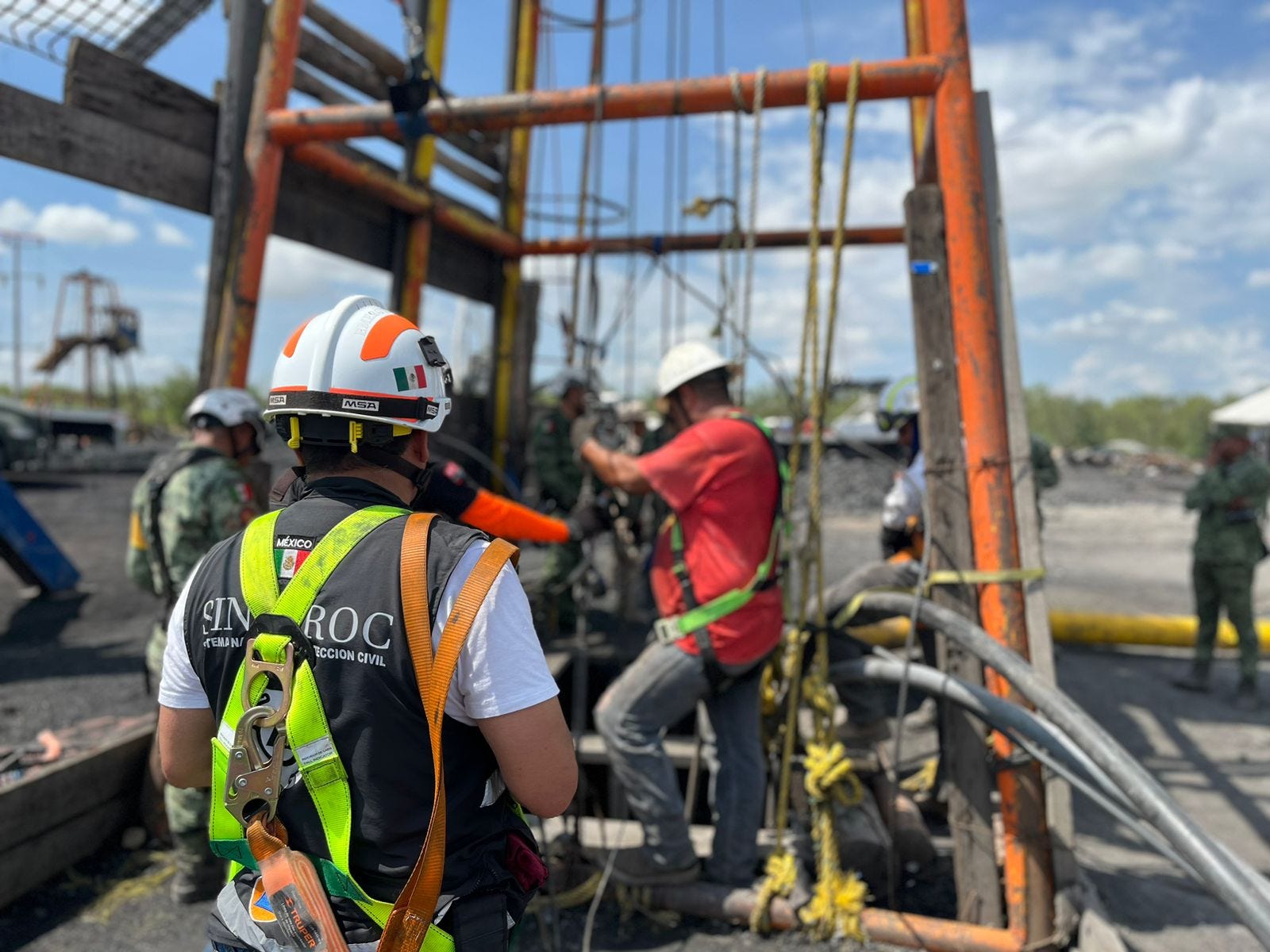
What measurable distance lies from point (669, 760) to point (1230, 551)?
19.0 feet

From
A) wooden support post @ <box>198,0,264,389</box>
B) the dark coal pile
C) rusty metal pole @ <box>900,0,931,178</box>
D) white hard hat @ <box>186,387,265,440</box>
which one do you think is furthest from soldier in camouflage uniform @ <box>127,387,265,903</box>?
the dark coal pile

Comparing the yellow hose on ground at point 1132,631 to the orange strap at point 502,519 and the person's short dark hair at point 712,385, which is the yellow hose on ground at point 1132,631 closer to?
the person's short dark hair at point 712,385

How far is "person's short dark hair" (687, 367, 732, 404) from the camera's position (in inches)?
133

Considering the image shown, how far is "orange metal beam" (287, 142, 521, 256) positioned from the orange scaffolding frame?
0.95 ft

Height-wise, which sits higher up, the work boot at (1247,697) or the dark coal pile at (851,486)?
the dark coal pile at (851,486)

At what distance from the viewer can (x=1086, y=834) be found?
4.23 m

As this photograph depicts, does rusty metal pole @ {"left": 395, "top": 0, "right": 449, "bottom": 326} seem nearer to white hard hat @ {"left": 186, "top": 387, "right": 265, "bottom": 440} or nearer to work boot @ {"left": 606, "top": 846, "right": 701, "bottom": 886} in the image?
white hard hat @ {"left": 186, "top": 387, "right": 265, "bottom": 440}

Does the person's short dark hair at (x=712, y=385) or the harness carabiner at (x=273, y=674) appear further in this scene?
the person's short dark hair at (x=712, y=385)

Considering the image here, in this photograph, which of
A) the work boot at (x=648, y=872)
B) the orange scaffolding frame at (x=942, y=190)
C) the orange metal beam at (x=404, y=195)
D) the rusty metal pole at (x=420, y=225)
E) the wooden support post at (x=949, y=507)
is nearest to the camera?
the orange scaffolding frame at (x=942, y=190)

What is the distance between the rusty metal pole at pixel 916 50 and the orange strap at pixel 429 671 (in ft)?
10.9

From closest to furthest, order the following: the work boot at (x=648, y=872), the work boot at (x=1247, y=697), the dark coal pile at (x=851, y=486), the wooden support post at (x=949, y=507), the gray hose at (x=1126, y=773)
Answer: the gray hose at (x=1126, y=773)
the wooden support post at (x=949, y=507)
the work boot at (x=648, y=872)
the work boot at (x=1247, y=697)
the dark coal pile at (x=851, y=486)

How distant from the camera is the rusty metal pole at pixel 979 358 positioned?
3.04 m

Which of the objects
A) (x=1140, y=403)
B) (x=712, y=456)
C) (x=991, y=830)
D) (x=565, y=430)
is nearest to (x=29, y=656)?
(x=565, y=430)

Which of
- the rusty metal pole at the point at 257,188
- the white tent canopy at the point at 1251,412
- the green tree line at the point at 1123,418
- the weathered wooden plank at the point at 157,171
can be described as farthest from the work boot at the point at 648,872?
the green tree line at the point at 1123,418
